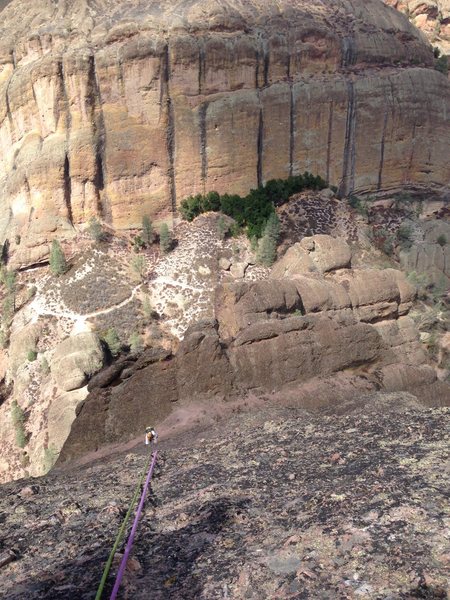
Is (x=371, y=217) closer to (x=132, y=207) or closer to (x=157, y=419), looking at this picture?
(x=132, y=207)

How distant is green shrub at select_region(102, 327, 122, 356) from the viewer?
25.0 metres

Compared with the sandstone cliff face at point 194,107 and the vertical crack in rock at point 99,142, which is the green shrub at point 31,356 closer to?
the sandstone cliff face at point 194,107

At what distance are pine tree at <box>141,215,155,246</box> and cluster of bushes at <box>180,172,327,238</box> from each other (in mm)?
2325

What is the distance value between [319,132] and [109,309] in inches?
674

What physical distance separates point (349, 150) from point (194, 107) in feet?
33.7

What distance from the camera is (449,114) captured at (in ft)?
112

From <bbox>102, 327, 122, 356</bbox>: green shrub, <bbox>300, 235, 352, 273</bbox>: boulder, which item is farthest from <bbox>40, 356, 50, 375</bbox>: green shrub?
<bbox>300, 235, 352, 273</bbox>: boulder

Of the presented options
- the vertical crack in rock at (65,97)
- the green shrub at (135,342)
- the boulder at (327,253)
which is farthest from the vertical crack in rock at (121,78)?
the boulder at (327,253)

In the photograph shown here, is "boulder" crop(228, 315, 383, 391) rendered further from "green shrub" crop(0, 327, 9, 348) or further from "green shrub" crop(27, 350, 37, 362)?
"green shrub" crop(0, 327, 9, 348)

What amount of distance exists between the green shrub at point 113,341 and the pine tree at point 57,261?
5753mm

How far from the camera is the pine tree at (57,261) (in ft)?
96.0

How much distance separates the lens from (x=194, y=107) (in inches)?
1231

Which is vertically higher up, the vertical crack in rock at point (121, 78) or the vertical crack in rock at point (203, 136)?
the vertical crack in rock at point (121, 78)

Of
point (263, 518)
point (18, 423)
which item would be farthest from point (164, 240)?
point (263, 518)
